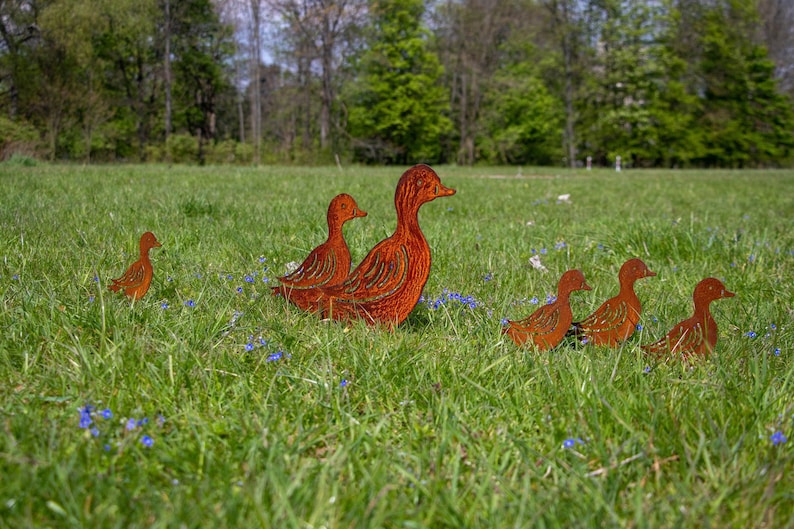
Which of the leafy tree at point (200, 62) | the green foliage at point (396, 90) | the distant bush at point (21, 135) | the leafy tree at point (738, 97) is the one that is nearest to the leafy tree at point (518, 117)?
the green foliage at point (396, 90)

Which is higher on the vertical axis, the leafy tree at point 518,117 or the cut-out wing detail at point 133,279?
the leafy tree at point 518,117

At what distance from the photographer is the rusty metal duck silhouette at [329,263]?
2.67 m

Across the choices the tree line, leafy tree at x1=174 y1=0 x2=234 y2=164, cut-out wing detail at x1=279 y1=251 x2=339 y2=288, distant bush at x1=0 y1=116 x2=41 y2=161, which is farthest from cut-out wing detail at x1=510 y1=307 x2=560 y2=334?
leafy tree at x1=174 y1=0 x2=234 y2=164

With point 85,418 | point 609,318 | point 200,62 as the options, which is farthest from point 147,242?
point 200,62

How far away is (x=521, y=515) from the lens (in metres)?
1.32

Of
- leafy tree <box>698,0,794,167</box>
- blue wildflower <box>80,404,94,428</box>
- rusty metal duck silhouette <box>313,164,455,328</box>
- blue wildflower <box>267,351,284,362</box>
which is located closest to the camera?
blue wildflower <box>80,404,94,428</box>

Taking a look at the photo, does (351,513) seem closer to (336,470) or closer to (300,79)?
(336,470)

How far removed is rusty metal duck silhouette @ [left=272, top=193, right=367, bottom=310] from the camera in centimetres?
267

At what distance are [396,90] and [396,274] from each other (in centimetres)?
3747

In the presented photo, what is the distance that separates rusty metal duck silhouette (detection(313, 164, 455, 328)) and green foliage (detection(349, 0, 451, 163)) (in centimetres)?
3552

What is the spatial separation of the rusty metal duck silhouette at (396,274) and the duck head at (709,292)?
0.98 m

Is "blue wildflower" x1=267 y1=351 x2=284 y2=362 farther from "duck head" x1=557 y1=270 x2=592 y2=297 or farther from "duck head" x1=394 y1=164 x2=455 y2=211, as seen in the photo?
A: "duck head" x1=557 y1=270 x2=592 y2=297

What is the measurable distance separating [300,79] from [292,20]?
6.36 metres

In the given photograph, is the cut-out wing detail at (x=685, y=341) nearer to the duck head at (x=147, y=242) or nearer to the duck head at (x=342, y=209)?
the duck head at (x=342, y=209)
